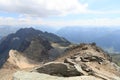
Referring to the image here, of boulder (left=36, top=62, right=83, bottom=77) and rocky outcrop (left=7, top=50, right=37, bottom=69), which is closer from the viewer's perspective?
boulder (left=36, top=62, right=83, bottom=77)

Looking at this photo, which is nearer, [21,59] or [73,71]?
[73,71]

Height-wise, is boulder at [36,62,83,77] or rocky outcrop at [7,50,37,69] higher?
boulder at [36,62,83,77]

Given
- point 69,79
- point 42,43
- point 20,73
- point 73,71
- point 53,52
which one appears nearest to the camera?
point 69,79

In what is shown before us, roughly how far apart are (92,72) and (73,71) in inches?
90.4

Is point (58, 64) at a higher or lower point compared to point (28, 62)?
higher

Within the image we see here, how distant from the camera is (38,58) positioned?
338ft

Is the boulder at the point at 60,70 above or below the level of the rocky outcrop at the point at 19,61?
above

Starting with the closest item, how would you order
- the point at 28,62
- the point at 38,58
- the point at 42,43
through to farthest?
the point at 28,62 → the point at 38,58 → the point at 42,43

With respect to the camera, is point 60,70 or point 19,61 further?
point 19,61

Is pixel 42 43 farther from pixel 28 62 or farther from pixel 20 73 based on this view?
pixel 20 73

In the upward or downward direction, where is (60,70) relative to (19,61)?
upward

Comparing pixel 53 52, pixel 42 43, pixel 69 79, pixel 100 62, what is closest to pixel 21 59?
pixel 53 52

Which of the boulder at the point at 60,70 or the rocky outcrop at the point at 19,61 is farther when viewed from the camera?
the rocky outcrop at the point at 19,61

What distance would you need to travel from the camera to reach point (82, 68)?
3391cm
